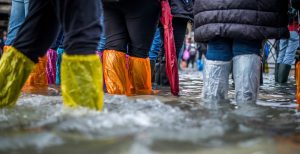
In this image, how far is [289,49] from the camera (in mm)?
6055

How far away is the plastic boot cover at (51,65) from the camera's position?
14.6ft

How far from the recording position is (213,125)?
1.83 m

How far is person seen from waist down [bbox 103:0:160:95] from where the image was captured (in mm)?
3256

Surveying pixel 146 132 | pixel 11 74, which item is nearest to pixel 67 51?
pixel 11 74

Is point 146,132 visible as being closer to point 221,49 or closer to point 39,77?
point 221,49

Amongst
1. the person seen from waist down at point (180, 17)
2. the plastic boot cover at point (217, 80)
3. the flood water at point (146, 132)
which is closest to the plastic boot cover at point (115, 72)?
the plastic boot cover at point (217, 80)

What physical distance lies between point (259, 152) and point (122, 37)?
211 cm

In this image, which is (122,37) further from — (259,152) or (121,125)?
(259,152)

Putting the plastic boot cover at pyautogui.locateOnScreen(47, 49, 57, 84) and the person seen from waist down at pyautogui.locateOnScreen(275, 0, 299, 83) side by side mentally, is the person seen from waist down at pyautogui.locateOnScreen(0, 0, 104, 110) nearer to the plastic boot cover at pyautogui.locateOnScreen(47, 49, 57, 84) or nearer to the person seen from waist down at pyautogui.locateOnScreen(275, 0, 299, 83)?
the plastic boot cover at pyautogui.locateOnScreen(47, 49, 57, 84)

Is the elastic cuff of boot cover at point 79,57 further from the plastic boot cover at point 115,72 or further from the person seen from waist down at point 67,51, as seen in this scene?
the plastic boot cover at point 115,72

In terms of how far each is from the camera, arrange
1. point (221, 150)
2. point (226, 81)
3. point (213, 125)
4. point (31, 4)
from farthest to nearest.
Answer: point (226, 81) < point (31, 4) < point (213, 125) < point (221, 150)

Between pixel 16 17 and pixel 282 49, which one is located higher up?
pixel 16 17

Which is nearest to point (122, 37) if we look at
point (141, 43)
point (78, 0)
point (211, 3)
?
point (141, 43)

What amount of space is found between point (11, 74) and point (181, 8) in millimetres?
2535
